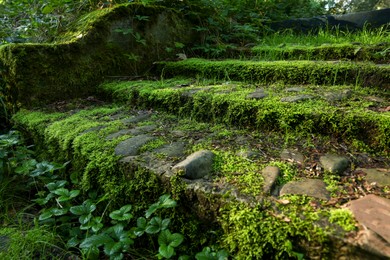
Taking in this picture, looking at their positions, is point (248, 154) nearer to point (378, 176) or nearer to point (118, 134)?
→ point (378, 176)

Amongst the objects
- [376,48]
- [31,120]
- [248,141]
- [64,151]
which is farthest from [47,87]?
[376,48]

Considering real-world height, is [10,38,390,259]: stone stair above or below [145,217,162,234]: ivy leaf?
above

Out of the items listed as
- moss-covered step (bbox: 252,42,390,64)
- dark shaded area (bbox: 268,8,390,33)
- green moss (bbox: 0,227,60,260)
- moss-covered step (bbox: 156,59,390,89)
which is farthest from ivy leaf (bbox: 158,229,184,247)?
dark shaded area (bbox: 268,8,390,33)

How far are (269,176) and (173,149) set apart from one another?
55 centimetres

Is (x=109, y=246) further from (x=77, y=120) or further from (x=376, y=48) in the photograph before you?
(x=376, y=48)

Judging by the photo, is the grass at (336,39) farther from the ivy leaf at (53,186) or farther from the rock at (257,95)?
the ivy leaf at (53,186)

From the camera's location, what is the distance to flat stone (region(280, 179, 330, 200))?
103cm

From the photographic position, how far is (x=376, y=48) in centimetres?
236

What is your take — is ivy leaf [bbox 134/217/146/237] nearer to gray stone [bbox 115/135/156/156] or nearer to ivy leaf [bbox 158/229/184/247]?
ivy leaf [bbox 158/229/184/247]

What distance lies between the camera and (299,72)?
2.16m

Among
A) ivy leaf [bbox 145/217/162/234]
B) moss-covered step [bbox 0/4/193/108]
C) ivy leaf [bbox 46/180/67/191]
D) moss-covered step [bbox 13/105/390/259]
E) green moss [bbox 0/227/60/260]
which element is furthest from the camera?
moss-covered step [bbox 0/4/193/108]

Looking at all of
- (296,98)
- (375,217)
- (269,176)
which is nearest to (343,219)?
(375,217)

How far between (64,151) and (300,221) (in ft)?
5.07

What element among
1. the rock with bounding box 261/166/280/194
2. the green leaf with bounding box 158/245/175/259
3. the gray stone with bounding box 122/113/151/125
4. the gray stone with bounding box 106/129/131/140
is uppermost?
the rock with bounding box 261/166/280/194
